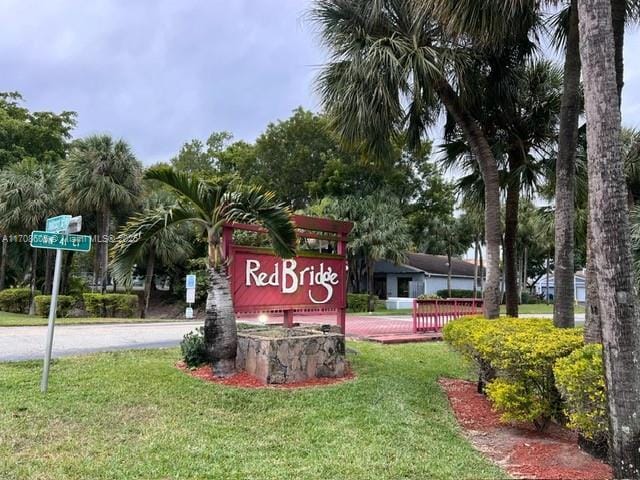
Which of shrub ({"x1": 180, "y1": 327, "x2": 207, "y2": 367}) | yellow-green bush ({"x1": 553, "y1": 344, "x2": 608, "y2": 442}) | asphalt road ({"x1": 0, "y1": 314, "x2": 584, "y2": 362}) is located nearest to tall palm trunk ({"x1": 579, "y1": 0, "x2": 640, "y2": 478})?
yellow-green bush ({"x1": 553, "y1": 344, "x2": 608, "y2": 442})

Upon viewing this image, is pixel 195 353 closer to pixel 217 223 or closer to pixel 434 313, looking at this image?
pixel 217 223

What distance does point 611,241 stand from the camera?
3.58 meters

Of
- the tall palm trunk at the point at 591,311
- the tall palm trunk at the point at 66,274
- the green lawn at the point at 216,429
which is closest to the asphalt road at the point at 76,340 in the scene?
the green lawn at the point at 216,429

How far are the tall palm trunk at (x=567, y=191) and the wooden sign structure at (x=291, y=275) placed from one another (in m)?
3.71

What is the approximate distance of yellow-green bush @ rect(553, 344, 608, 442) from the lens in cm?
389

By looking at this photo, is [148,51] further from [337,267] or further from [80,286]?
[80,286]

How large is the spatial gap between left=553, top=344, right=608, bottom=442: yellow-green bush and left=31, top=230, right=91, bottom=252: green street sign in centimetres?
547

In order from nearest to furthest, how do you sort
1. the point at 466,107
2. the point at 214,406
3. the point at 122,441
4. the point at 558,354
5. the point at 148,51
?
the point at 122,441
the point at 558,354
the point at 214,406
the point at 466,107
the point at 148,51

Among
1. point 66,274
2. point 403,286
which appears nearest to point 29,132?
point 66,274

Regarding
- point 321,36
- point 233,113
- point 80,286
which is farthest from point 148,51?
point 80,286

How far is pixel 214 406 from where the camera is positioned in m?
5.56

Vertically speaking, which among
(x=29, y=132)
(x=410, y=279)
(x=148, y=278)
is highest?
(x=29, y=132)

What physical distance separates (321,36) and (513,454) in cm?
788

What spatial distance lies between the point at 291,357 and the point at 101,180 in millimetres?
16260
